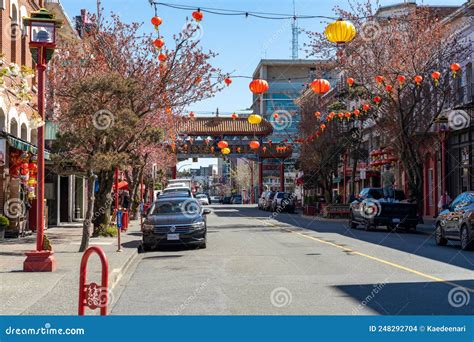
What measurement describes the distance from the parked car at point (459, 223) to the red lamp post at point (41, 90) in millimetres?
11575

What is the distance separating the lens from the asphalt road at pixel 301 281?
955 centimetres

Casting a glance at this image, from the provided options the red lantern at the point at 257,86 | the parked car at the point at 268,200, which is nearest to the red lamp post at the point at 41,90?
the red lantern at the point at 257,86

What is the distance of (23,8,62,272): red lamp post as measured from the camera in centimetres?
1361

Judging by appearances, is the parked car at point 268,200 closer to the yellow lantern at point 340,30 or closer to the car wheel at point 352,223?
the car wheel at point 352,223

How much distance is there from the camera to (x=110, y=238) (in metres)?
23.0

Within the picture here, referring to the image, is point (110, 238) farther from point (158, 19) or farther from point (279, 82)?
point (279, 82)

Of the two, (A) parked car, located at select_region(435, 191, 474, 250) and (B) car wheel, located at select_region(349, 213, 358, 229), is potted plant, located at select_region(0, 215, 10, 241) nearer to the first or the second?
(A) parked car, located at select_region(435, 191, 474, 250)

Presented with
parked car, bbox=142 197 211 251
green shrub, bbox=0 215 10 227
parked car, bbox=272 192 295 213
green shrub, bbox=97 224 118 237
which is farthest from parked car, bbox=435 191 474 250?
parked car, bbox=272 192 295 213

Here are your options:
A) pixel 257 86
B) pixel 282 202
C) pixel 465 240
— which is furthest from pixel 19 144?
pixel 282 202

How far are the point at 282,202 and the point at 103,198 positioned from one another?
1181 inches

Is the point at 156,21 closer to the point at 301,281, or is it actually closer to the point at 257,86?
the point at 257,86

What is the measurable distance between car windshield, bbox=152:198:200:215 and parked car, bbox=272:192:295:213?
29575mm

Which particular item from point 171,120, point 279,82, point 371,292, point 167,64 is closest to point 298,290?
point 371,292

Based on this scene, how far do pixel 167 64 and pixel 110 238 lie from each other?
701cm
